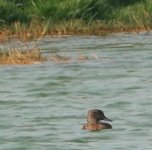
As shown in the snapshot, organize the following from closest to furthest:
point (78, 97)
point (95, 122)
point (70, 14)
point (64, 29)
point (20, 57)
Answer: point (95, 122) → point (78, 97) → point (20, 57) → point (64, 29) → point (70, 14)

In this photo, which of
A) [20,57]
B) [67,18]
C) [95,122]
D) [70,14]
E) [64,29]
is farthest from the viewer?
[67,18]

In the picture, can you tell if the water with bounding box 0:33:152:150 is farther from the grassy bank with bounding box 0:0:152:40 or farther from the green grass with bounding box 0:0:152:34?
the green grass with bounding box 0:0:152:34

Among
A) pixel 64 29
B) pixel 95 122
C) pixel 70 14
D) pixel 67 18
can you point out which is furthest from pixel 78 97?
pixel 67 18

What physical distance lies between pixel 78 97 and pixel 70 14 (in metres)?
12.0

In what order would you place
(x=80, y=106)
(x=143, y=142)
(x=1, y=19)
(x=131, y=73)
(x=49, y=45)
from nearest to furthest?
(x=143, y=142)
(x=80, y=106)
(x=131, y=73)
(x=49, y=45)
(x=1, y=19)

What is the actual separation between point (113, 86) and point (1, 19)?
10.5 m

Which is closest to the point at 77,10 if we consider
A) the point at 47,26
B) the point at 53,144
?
the point at 47,26

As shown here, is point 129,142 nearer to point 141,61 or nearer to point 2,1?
point 141,61

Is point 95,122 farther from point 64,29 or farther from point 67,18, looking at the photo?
point 67,18

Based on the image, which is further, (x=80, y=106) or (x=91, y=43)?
(x=91, y=43)

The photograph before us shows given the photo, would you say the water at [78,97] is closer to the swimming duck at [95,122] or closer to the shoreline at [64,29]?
the swimming duck at [95,122]

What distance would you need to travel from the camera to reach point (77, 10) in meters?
30.5

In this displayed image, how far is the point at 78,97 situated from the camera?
1848 cm

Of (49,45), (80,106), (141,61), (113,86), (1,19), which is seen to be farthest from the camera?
(1,19)
